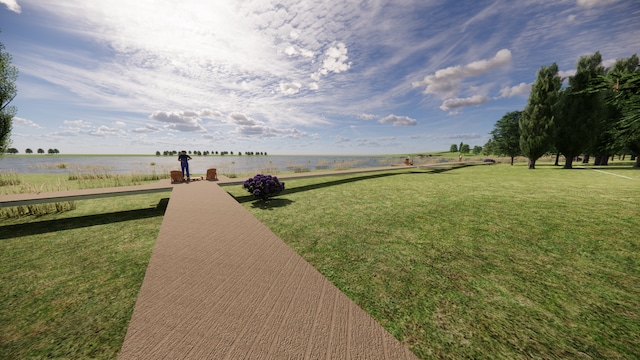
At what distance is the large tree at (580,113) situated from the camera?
21.6 m

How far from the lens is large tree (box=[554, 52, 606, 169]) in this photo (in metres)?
21.6

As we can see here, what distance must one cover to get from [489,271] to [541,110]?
1175 inches

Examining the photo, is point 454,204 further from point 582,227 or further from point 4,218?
point 4,218

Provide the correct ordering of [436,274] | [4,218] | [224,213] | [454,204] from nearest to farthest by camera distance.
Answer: [436,274] < [224,213] < [4,218] < [454,204]

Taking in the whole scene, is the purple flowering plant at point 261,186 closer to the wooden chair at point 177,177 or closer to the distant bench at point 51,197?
the distant bench at point 51,197

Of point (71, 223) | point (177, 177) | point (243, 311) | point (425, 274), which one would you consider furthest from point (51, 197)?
point (425, 274)

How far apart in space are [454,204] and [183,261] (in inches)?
367

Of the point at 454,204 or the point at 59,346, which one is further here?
the point at 454,204

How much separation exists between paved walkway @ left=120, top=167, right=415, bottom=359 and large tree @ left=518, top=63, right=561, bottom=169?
31656mm

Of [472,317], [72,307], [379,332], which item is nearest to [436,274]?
[472,317]

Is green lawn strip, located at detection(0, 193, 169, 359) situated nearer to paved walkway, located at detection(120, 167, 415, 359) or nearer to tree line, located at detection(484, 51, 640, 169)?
paved walkway, located at detection(120, 167, 415, 359)

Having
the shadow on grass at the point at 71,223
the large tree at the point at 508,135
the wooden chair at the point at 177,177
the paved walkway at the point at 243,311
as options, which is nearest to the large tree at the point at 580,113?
the large tree at the point at 508,135

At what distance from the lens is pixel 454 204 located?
28.3ft

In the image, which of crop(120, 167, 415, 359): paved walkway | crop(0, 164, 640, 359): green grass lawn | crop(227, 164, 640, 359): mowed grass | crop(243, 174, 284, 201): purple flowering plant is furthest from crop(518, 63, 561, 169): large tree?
crop(120, 167, 415, 359): paved walkway
